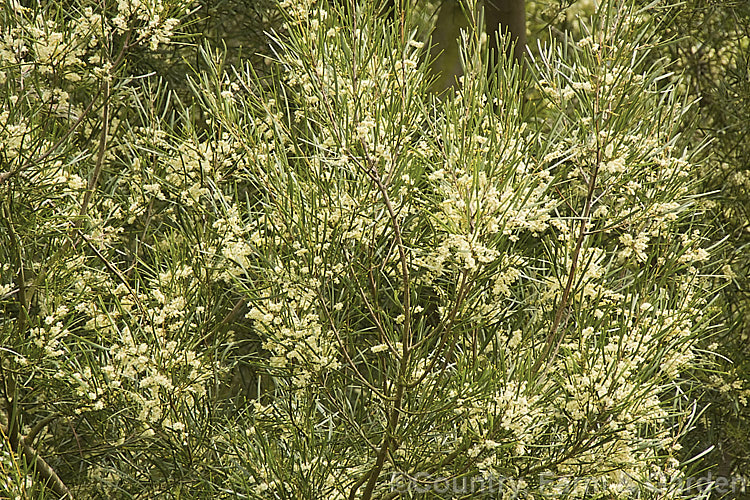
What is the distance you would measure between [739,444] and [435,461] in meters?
1.93

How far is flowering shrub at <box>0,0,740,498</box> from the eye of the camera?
1769 mm

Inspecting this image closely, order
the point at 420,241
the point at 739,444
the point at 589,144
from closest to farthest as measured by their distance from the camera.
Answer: the point at 589,144
the point at 420,241
the point at 739,444

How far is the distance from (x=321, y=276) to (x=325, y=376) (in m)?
0.29

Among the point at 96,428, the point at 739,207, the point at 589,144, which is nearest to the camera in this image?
the point at 589,144

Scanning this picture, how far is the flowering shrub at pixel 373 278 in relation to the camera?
69.6 inches

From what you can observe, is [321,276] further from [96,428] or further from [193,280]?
[96,428]

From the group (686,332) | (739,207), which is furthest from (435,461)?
(739,207)

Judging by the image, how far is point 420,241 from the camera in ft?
7.02

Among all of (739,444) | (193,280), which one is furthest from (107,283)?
(739,444)

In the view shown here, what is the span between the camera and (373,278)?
1950 mm

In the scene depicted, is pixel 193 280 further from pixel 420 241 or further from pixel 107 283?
pixel 420 241

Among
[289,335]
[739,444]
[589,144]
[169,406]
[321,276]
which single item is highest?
[589,144]

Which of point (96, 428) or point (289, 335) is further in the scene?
point (96, 428)

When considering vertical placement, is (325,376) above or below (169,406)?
above
